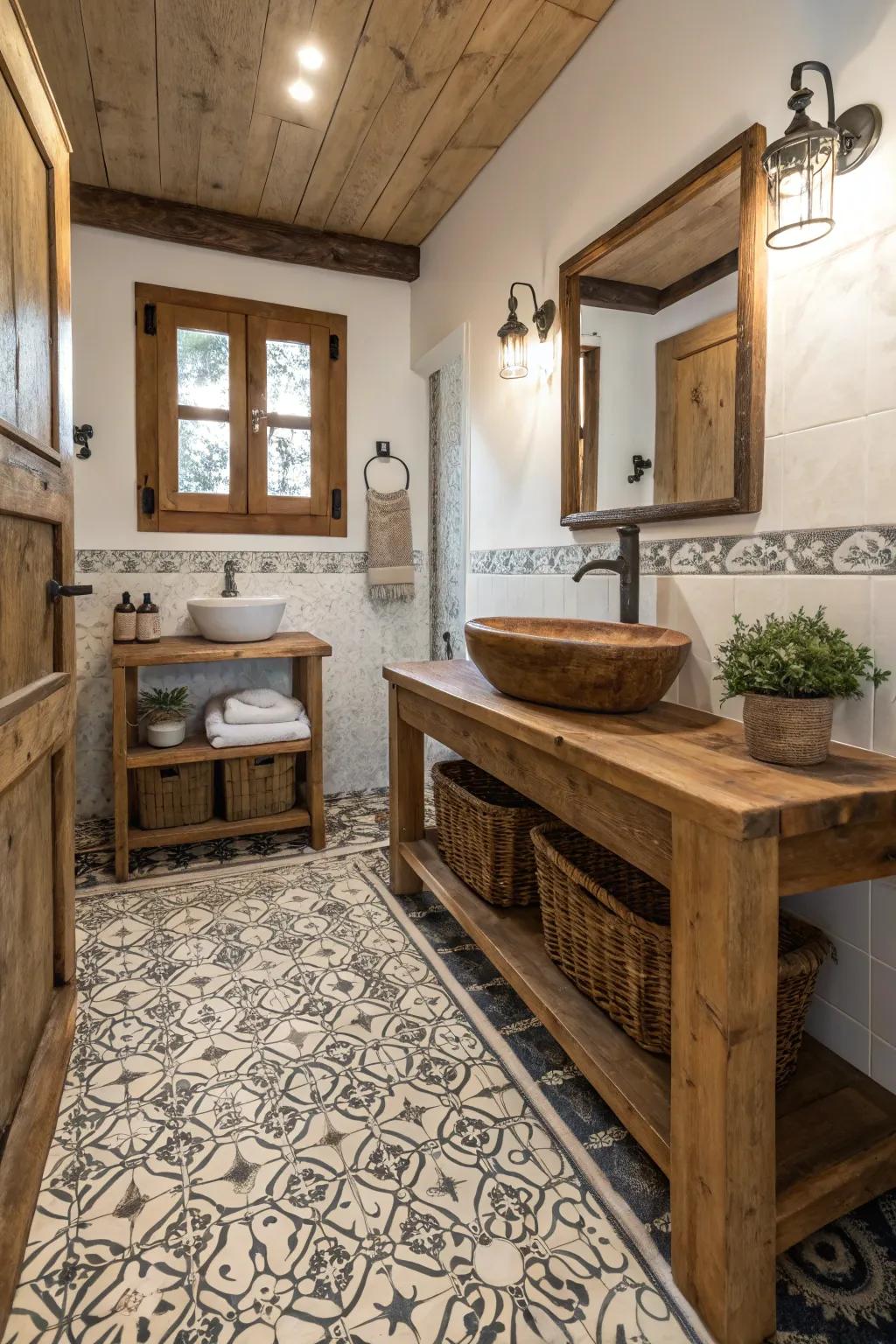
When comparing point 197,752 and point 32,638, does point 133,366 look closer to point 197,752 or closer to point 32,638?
point 197,752

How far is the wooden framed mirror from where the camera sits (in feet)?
4.76

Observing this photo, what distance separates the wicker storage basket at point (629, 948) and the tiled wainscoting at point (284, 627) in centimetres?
186

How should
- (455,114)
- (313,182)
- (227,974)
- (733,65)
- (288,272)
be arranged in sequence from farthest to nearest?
(288,272), (313,182), (455,114), (227,974), (733,65)

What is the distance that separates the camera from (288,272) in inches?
126

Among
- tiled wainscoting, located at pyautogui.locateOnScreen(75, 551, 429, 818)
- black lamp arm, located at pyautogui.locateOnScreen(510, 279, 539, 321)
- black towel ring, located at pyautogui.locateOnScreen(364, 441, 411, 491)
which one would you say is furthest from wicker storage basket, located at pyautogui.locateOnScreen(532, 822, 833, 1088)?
black towel ring, located at pyautogui.locateOnScreen(364, 441, 411, 491)

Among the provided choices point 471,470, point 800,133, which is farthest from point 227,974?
point 800,133

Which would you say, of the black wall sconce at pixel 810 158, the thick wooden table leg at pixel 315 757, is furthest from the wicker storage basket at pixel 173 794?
the black wall sconce at pixel 810 158

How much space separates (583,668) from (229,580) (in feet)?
7.21

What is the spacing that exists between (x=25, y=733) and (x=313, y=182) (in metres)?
2.55

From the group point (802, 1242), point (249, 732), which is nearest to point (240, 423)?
point (249, 732)

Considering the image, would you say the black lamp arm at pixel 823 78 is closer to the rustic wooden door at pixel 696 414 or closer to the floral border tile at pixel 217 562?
the rustic wooden door at pixel 696 414

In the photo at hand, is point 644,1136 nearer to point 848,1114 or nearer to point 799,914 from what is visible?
point 848,1114

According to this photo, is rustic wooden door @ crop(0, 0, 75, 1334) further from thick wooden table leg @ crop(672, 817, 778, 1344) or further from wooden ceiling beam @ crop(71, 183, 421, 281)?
wooden ceiling beam @ crop(71, 183, 421, 281)

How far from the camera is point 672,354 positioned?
1.68m
